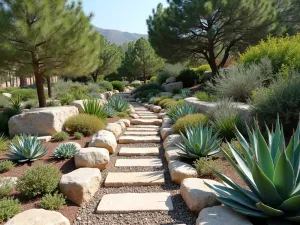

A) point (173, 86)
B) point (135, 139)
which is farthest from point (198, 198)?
point (173, 86)

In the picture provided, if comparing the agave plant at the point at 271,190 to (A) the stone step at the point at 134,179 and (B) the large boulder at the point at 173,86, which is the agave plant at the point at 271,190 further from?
(B) the large boulder at the point at 173,86

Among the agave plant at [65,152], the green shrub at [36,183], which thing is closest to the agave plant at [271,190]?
the green shrub at [36,183]

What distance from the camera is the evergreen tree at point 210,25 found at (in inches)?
491

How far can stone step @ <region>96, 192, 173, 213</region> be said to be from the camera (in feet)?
10.4

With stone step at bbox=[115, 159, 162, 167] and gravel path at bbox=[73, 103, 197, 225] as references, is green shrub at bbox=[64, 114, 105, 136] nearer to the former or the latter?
stone step at bbox=[115, 159, 162, 167]

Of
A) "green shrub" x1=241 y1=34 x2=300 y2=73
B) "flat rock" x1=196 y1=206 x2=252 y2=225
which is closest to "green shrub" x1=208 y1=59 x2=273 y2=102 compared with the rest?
"green shrub" x1=241 y1=34 x2=300 y2=73

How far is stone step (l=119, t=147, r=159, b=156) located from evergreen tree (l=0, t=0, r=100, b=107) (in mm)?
3695

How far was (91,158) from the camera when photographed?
4387 millimetres

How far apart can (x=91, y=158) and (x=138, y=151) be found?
1.46m

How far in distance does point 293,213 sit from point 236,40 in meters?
13.5

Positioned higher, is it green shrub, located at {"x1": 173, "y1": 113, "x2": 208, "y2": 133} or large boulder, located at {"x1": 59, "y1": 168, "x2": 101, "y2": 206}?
green shrub, located at {"x1": 173, "y1": 113, "x2": 208, "y2": 133}

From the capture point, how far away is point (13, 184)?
356cm

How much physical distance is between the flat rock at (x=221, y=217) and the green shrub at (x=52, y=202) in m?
1.77

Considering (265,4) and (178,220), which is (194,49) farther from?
(178,220)
